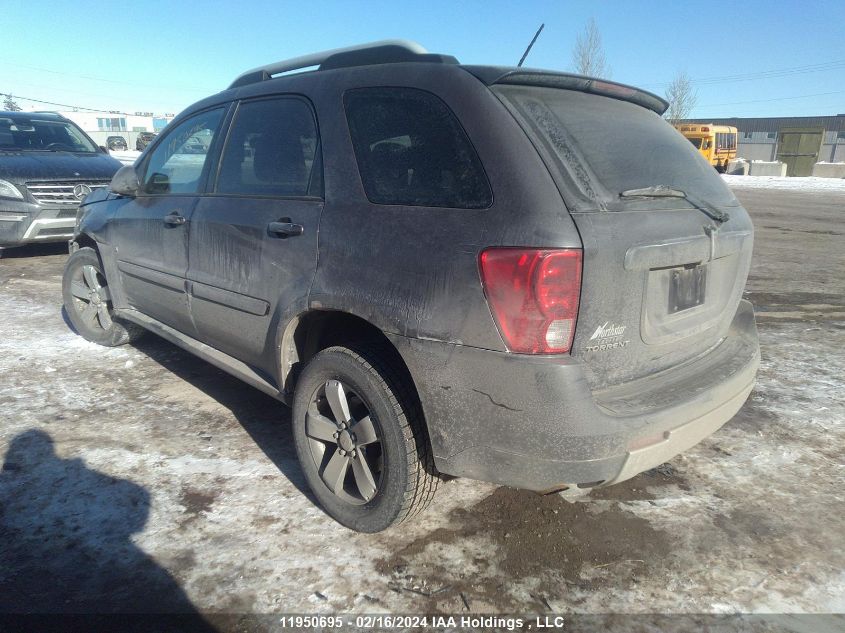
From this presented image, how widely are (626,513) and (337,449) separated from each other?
1.33 metres

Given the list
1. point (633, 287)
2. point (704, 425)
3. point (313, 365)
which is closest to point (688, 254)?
point (633, 287)

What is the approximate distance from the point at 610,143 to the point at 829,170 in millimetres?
37843

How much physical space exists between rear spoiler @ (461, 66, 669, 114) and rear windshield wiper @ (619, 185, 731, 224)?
0.54m

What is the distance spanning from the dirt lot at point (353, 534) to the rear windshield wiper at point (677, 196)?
132 cm

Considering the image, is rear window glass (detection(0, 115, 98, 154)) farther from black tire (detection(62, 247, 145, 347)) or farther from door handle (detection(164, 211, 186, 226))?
door handle (detection(164, 211, 186, 226))

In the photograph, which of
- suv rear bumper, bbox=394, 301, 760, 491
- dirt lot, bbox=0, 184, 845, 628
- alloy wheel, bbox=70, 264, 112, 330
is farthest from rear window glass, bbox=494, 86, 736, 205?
alloy wheel, bbox=70, 264, 112, 330

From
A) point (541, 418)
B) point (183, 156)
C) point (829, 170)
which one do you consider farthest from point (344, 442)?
point (829, 170)

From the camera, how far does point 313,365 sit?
2.64 metres

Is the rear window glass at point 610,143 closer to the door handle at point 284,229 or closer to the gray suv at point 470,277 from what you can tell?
the gray suv at point 470,277

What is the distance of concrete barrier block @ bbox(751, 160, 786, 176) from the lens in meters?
34.4

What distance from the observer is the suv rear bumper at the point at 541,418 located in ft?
6.52

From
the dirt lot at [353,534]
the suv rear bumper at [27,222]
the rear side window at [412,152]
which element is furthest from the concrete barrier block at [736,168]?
the rear side window at [412,152]

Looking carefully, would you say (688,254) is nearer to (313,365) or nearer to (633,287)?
(633,287)

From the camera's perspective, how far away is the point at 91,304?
4.90 m
